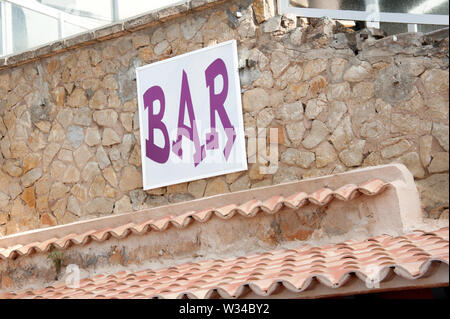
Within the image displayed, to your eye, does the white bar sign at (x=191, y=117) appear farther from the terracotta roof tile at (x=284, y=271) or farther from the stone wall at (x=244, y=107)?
the terracotta roof tile at (x=284, y=271)

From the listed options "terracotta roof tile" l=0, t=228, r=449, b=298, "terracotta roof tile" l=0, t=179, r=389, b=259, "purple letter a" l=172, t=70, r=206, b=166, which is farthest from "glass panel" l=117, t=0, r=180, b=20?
"terracotta roof tile" l=0, t=228, r=449, b=298

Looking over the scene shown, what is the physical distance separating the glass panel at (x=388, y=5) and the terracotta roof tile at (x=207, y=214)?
1873 mm

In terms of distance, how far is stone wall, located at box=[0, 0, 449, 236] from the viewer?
6.27 m

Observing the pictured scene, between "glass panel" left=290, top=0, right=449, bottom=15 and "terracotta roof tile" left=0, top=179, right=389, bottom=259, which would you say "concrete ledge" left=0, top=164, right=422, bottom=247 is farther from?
"glass panel" left=290, top=0, right=449, bottom=15

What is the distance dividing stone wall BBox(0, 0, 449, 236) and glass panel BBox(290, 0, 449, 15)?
32 cm

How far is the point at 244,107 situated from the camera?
7.20 m

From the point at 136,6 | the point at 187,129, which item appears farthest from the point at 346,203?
the point at 136,6

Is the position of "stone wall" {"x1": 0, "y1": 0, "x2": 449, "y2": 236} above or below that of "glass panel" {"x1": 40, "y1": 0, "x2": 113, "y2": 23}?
below

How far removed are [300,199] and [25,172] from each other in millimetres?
4140

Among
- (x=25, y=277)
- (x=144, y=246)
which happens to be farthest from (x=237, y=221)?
(x=25, y=277)

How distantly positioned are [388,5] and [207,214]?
2679mm

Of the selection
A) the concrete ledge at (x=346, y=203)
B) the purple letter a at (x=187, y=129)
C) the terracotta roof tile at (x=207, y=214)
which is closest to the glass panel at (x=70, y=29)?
the purple letter a at (x=187, y=129)

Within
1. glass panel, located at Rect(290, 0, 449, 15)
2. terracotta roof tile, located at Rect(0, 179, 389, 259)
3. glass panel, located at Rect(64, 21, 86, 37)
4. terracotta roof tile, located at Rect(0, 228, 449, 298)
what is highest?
glass panel, located at Rect(64, 21, 86, 37)

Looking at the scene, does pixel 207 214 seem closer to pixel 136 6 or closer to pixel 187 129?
pixel 187 129
